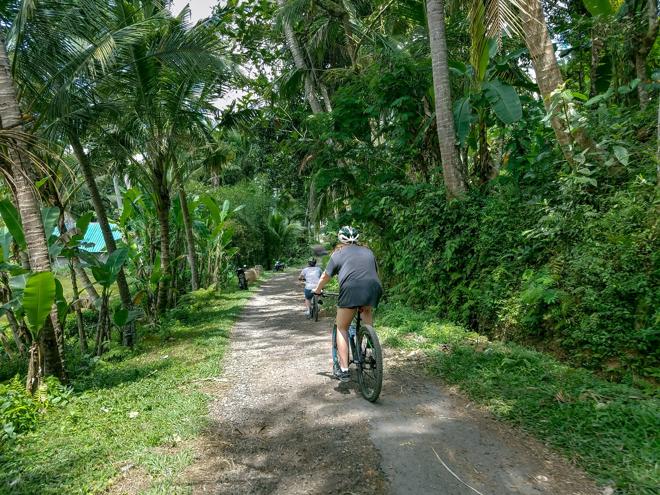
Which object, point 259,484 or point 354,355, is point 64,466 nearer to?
point 259,484

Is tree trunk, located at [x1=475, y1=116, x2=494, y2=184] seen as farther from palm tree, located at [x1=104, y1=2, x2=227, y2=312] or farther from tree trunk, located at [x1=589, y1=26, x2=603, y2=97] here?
palm tree, located at [x1=104, y1=2, x2=227, y2=312]

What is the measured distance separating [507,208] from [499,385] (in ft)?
9.39

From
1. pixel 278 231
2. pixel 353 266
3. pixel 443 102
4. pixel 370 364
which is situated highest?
pixel 443 102

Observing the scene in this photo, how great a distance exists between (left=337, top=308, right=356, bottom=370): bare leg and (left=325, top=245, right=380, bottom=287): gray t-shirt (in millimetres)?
294

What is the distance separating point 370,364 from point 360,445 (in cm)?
94

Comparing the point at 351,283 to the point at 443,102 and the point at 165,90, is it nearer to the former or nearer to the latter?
the point at 443,102

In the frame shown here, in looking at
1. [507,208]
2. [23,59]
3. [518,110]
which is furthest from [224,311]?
[518,110]

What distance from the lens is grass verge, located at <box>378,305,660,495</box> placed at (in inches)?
110

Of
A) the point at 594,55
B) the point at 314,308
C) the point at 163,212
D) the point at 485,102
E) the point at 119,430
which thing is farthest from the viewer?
the point at 163,212

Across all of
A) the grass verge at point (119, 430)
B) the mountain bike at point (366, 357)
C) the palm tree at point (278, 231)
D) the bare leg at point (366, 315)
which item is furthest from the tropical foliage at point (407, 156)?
the palm tree at point (278, 231)

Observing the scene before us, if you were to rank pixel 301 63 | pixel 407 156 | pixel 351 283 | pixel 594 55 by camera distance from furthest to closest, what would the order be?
pixel 301 63, pixel 407 156, pixel 594 55, pixel 351 283

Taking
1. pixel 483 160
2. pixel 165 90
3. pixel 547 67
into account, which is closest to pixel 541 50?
pixel 547 67

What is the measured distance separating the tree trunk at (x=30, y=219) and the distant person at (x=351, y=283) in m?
3.32

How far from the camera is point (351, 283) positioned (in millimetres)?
4242
